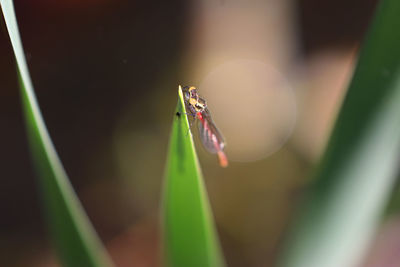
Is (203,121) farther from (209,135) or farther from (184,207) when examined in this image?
(184,207)

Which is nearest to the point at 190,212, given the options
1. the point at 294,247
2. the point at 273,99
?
the point at 294,247

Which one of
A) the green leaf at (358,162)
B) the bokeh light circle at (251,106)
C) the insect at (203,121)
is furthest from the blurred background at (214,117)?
Answer: the green leaf at (358,162)

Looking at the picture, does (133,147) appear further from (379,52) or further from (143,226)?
(379,52)

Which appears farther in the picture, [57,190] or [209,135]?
[209,135]

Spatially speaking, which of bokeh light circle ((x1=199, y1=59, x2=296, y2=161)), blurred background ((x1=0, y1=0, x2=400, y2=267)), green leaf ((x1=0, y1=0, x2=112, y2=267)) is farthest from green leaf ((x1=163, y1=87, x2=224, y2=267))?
A: bokeh light circle ((x1=199, y1=59, x2=296, y2=161))

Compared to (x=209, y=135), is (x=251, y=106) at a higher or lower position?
higher

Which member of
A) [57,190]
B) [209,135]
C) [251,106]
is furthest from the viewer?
[251,106]

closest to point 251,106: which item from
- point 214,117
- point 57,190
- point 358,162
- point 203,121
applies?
point 214,117
